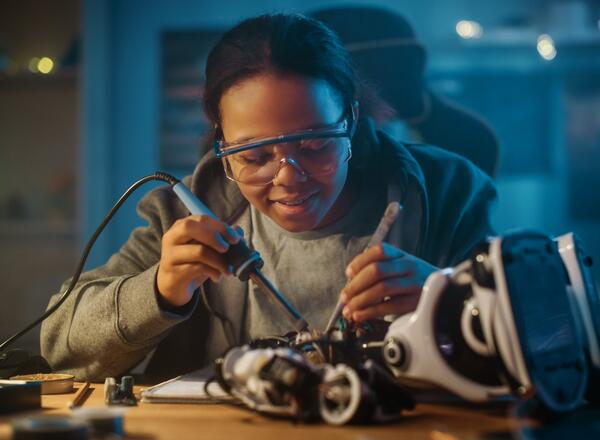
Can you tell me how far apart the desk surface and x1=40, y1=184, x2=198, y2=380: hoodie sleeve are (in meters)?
0.22

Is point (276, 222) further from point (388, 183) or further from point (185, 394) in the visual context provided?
point (185, 394)

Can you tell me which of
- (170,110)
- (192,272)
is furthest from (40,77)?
(192,272)

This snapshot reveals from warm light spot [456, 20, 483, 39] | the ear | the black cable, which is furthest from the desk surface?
warm light spot [456, 20, 483, 39]

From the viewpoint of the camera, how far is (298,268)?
1.51 meters

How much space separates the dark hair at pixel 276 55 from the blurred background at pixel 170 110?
1.86 meters

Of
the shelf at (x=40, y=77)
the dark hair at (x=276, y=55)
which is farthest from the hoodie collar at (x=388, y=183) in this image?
the shelf at (x=40, y=77)

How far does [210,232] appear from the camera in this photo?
1091 millimetres

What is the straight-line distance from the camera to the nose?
126 centimetres

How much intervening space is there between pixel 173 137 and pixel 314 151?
216 centimetres

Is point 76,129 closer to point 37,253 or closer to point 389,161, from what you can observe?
point 37,253

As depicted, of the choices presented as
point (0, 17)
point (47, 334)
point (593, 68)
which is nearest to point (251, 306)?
point (47, 334)

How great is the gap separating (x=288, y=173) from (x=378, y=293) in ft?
0.90

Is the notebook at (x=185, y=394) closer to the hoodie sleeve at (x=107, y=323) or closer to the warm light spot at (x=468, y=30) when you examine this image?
the hoodie sleeve at (x=107, y=323)

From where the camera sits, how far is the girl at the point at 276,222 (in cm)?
114
